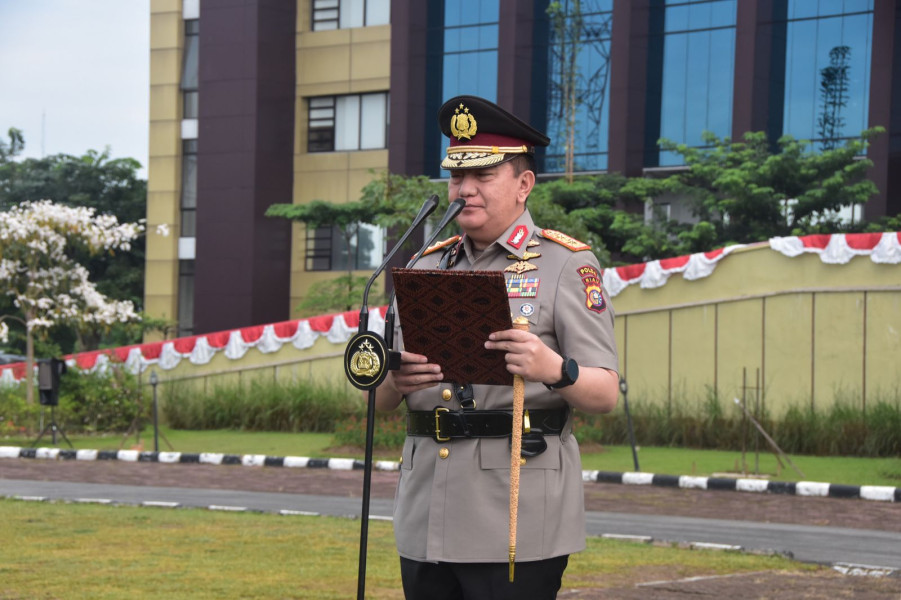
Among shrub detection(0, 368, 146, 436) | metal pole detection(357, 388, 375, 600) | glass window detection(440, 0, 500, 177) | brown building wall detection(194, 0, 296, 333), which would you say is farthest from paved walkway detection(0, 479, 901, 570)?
brown building wall detection(194, 0, 296, 333)

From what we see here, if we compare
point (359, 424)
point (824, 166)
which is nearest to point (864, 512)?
point (359, 424)

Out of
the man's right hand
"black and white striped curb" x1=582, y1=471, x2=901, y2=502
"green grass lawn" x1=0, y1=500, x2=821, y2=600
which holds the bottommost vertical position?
"black and white striped curb" x1=582, y1=471, x2=901, y2=502

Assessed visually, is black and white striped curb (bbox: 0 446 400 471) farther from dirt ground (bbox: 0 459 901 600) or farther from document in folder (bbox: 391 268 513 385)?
document in folder (bbox: 391 268 513 385)

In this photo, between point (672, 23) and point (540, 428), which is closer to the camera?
point (540, 428)

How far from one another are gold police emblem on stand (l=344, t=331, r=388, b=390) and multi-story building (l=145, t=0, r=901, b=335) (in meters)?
28.6

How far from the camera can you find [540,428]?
3773mm

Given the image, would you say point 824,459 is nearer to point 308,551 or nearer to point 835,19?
point 308,551


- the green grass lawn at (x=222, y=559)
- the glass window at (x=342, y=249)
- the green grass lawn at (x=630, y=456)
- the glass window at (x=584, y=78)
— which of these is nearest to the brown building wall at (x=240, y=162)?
the glass window at (x=342, y=249)

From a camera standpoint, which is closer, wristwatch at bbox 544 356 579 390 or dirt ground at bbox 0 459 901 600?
wristwatch at bbox 544 356 579 390

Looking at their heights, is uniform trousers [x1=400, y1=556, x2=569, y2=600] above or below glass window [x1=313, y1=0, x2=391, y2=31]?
below

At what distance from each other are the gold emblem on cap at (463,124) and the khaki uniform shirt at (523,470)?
0.36 metres

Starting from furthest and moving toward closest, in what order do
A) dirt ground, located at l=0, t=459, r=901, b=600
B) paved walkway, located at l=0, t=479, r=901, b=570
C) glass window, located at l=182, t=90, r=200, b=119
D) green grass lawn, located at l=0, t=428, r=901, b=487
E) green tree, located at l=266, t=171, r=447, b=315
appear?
glass window, located at l=182, t=90, r=200, b=119, green tree, located at l=266, t=171, r=447, b=315, green grass lawn, located at l=0, t=428, r=901, b=487, paved walkway, located at l=0, t=479, r=901, b=570, dirt ground, located at l=0, t=459, r=901, b=600

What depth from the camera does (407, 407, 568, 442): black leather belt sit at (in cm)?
376

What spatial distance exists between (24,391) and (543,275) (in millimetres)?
25846
